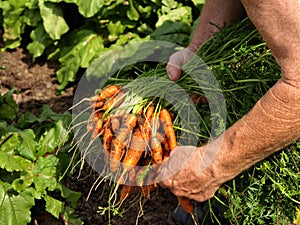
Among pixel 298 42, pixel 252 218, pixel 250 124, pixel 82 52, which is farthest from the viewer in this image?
pixel 82 52

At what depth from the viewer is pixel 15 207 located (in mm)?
2697

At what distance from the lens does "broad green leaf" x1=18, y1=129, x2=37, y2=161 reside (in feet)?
8.96

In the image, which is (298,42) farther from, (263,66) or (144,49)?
(144,49)

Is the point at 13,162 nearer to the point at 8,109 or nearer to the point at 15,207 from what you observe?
the point at 15,207

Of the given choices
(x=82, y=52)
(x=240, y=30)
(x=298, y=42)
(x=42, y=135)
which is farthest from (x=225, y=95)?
(x=82, y=52)

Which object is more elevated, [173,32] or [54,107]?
[173,32]

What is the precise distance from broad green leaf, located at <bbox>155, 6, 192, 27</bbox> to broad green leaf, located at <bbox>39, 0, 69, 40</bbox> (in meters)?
0.74

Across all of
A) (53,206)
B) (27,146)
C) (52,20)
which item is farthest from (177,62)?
(52,20)

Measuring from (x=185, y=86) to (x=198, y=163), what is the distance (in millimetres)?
291

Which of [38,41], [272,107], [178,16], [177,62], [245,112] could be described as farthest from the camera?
[38,41]

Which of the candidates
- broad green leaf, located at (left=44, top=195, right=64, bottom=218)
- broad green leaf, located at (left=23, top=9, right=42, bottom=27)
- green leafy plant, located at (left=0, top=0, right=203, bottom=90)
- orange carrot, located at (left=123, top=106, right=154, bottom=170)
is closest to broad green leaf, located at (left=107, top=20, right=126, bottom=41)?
green leafy plant, located at (left=0, top=0, right=203, bottom=90)

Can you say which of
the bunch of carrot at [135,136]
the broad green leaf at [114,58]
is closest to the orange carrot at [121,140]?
the bunch of carrot at [135,136]

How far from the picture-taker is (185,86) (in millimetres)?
2135

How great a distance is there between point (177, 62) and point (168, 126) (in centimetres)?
32
